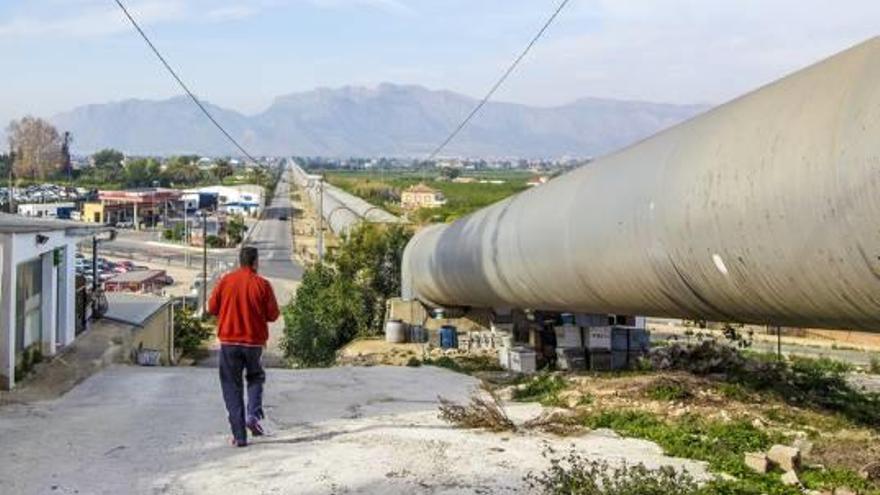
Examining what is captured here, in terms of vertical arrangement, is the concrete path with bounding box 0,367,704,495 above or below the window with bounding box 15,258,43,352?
below

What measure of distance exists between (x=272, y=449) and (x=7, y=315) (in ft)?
18.4

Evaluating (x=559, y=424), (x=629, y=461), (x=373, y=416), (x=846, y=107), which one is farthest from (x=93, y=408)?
(x=846, y=107)

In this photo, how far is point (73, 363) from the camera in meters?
13.8

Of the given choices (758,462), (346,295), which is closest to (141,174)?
(346,295)

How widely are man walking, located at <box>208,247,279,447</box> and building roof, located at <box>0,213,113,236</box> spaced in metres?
5.15

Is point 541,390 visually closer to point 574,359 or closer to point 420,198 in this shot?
point 574,359

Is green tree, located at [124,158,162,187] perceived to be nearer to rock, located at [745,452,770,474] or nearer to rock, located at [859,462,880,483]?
rock, located at [745,452,770,474]

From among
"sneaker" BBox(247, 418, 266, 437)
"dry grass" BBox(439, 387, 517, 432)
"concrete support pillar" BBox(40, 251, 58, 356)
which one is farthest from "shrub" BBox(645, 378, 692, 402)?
"concrete support pillar" BBox(40, 251, 58, 356)

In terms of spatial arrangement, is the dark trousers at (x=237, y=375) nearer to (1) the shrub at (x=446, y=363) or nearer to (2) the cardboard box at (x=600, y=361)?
(1) the shrub at (x=446, y=363)

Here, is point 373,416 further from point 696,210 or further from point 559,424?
point 696,210

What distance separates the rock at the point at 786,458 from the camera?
23.0 ft

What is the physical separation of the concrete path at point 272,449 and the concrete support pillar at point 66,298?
4597mm

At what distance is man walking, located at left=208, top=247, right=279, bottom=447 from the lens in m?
7.76

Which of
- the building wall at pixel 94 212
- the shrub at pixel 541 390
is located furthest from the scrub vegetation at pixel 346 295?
the building wall at pixel 94 212
